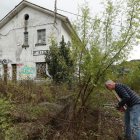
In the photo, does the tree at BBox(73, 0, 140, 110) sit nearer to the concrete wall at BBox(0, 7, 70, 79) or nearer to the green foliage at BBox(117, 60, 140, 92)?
the green foliage at BBox(117, 60, 140, 92)

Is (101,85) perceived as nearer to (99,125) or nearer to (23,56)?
(99,125)

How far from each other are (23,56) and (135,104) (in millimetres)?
23921

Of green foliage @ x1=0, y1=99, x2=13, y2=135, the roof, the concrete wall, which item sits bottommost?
green foliage @ x1=0, y1=99, x2=13, y2=135

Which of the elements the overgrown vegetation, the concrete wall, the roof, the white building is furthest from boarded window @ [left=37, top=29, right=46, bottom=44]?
the overgrown vegetation

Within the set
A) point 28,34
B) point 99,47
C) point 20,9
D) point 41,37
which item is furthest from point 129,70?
point 20,9

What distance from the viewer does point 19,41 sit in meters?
34.0

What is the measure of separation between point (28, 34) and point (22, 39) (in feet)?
2.37

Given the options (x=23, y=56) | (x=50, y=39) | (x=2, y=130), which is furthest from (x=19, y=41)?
(x=2, y=130)

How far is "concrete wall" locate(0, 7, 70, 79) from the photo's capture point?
31872 millimetres

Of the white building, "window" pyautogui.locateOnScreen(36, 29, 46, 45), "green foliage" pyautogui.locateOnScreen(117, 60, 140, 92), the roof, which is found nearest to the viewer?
"green foliage" pyautogui.locateOnScreen(117, 60, 140, 92)

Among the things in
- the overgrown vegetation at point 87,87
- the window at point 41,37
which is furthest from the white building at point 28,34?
the overgrown vegetation at point 87,87

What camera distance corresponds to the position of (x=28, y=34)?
3338 cm

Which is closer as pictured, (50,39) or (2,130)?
(2,130)

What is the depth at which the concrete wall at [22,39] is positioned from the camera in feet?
105
